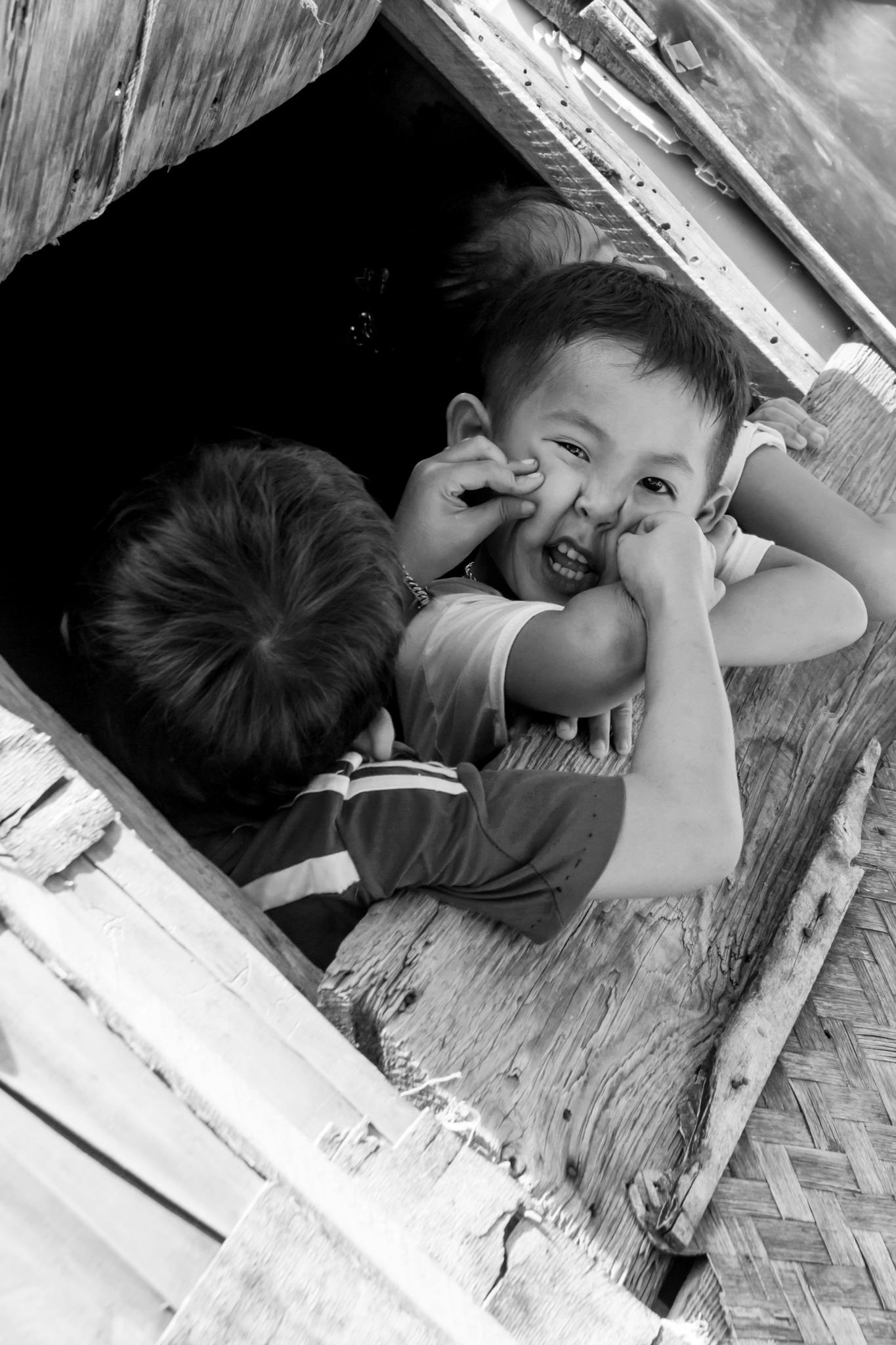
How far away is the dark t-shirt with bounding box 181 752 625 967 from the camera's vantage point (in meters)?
1.14

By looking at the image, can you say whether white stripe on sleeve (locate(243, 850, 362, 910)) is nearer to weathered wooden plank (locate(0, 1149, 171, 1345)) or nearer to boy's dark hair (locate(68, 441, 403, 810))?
boy's dark hair (locate(68, 441, 403, 810))

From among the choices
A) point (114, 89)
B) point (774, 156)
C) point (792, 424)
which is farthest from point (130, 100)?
point (774, 156)

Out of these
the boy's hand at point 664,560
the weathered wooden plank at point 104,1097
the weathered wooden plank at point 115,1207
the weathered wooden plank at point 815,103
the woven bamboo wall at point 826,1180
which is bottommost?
the woven bamboo wall at point 826,1180

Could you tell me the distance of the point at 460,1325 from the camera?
0.76 m

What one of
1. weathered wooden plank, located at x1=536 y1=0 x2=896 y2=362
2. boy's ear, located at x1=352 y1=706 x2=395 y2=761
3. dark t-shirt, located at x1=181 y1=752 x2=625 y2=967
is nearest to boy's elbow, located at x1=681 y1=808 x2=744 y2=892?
dark t-shirt, located at x1=181 y1=752 x2=625 y2=967

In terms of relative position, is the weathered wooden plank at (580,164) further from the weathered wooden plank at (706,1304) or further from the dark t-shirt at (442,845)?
the weathered wooden plank at (706,1304)

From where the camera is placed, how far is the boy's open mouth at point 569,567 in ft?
5.69

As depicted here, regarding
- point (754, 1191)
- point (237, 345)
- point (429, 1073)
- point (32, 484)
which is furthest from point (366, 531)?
point (237, 345)

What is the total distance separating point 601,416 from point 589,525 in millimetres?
180

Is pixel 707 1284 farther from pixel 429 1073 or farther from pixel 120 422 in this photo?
pixel 120 422

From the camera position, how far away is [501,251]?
2.42 metres

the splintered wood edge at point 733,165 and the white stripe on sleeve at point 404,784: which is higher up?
the splintered wood edge at point 733,165

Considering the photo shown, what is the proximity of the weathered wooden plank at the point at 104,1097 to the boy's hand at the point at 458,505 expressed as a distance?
99 centimetres

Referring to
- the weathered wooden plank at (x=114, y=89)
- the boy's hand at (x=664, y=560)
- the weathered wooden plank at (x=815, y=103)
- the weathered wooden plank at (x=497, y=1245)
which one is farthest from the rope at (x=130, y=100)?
the weathered wooden plank at (x=815, y=103)
